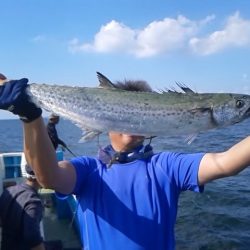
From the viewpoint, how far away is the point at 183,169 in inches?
140

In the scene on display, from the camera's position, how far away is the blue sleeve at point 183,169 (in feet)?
11.6

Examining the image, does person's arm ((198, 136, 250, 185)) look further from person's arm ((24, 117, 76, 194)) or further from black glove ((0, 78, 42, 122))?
black glove ((0, 78, 42, 122))

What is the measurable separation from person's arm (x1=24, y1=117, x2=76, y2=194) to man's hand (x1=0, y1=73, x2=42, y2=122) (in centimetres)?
6

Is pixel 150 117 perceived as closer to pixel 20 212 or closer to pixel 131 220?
pixel 131 220

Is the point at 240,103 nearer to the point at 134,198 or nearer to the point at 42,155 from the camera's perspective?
the point at 134,198

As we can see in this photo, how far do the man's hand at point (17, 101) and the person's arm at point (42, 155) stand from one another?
2.5 inches

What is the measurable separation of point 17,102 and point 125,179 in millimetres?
1092

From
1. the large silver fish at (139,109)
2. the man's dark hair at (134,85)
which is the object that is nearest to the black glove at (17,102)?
the large silver fish at (139,109)

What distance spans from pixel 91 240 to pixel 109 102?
1189 millimetres

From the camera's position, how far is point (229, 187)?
650 inches

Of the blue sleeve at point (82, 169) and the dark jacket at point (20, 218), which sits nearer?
the blue sleeve at point (82, 169)

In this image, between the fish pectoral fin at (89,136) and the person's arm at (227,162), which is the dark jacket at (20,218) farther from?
the person's arm at (227,162)

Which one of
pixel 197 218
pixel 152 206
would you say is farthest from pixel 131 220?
pixel 197 218

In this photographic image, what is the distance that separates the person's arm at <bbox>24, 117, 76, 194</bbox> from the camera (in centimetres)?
333
